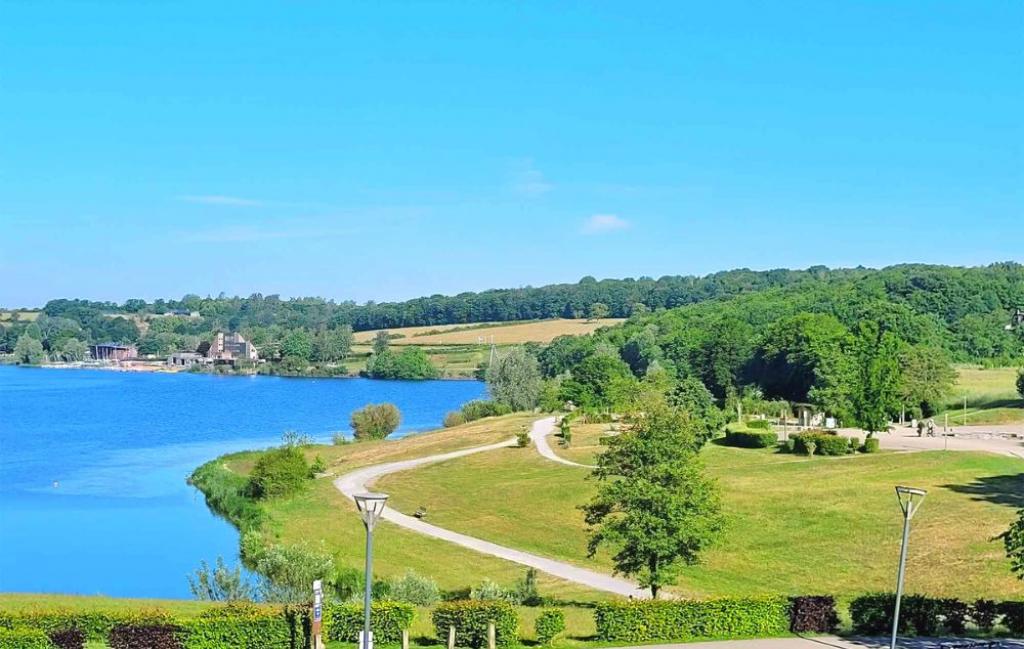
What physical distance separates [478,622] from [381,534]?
2186 cm

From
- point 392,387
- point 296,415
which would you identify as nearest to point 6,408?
point 296,415

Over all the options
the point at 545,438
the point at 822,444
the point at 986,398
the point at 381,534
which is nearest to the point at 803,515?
the point at 822,444

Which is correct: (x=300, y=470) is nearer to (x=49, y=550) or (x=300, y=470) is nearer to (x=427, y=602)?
(x=49, y=550)

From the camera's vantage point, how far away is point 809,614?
855 inches

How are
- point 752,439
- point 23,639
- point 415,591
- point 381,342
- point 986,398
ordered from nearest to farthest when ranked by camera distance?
point 23,639 < point 415,591 < point 752,439 < point 986,398 < point 381,342

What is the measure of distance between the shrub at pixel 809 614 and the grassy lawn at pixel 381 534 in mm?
8684

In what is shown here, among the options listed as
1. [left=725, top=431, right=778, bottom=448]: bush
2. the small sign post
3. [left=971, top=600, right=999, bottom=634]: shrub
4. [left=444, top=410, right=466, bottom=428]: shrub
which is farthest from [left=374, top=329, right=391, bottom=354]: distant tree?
the small sign post

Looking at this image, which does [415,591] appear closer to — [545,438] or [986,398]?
[545,438]

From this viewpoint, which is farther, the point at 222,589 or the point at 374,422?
the point at 374,422

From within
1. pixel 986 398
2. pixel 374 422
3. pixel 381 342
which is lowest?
pixel 374 422

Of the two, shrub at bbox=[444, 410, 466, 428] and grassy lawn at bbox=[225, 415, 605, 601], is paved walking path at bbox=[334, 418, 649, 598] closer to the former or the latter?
grassy lawn at bbox=[225, 415, 605, 601]

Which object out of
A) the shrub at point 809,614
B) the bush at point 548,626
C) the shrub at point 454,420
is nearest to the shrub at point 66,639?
the bush at point 548,626

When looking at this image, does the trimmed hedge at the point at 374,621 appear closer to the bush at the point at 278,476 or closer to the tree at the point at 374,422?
the bush at the point at 278,476

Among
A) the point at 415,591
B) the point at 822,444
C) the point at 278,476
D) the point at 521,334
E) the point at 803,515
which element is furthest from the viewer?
the point at 521,334
